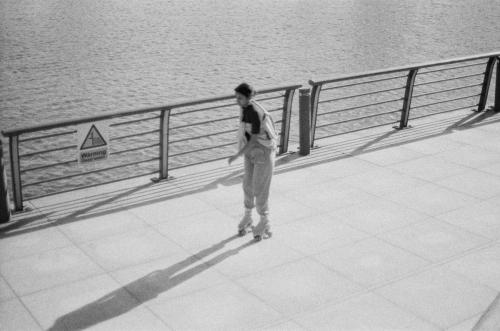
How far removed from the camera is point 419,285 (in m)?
7.38

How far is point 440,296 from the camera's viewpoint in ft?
23.4

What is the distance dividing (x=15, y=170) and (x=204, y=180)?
109 inches

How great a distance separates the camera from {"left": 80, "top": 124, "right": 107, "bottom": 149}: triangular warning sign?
371 inches

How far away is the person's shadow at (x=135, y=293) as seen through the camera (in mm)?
6632

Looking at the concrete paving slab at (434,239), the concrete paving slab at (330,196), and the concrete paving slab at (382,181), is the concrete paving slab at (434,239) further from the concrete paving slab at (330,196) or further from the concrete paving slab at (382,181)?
the concrete paving slab at (382,181)

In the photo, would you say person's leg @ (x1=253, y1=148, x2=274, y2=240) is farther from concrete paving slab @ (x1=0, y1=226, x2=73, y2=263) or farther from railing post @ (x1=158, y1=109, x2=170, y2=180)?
railing post @ (x1=158, y1=109, x2=170, y2=180)

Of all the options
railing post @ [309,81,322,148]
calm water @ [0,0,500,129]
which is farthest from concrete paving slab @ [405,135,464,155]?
calm water @ [0,0,500,129]

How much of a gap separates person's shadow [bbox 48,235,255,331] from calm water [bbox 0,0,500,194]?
869cm

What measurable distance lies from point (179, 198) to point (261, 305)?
3.13m

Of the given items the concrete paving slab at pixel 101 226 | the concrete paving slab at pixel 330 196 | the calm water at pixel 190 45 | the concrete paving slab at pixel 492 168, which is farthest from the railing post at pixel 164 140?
the calm water at pixel 190 45

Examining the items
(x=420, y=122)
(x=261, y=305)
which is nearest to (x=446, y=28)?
(x=420, y=122)

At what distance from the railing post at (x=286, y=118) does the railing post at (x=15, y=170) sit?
442 centimetres

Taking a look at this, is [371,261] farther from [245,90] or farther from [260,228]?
[245,90]

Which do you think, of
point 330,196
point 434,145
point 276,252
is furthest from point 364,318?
point 434,145
